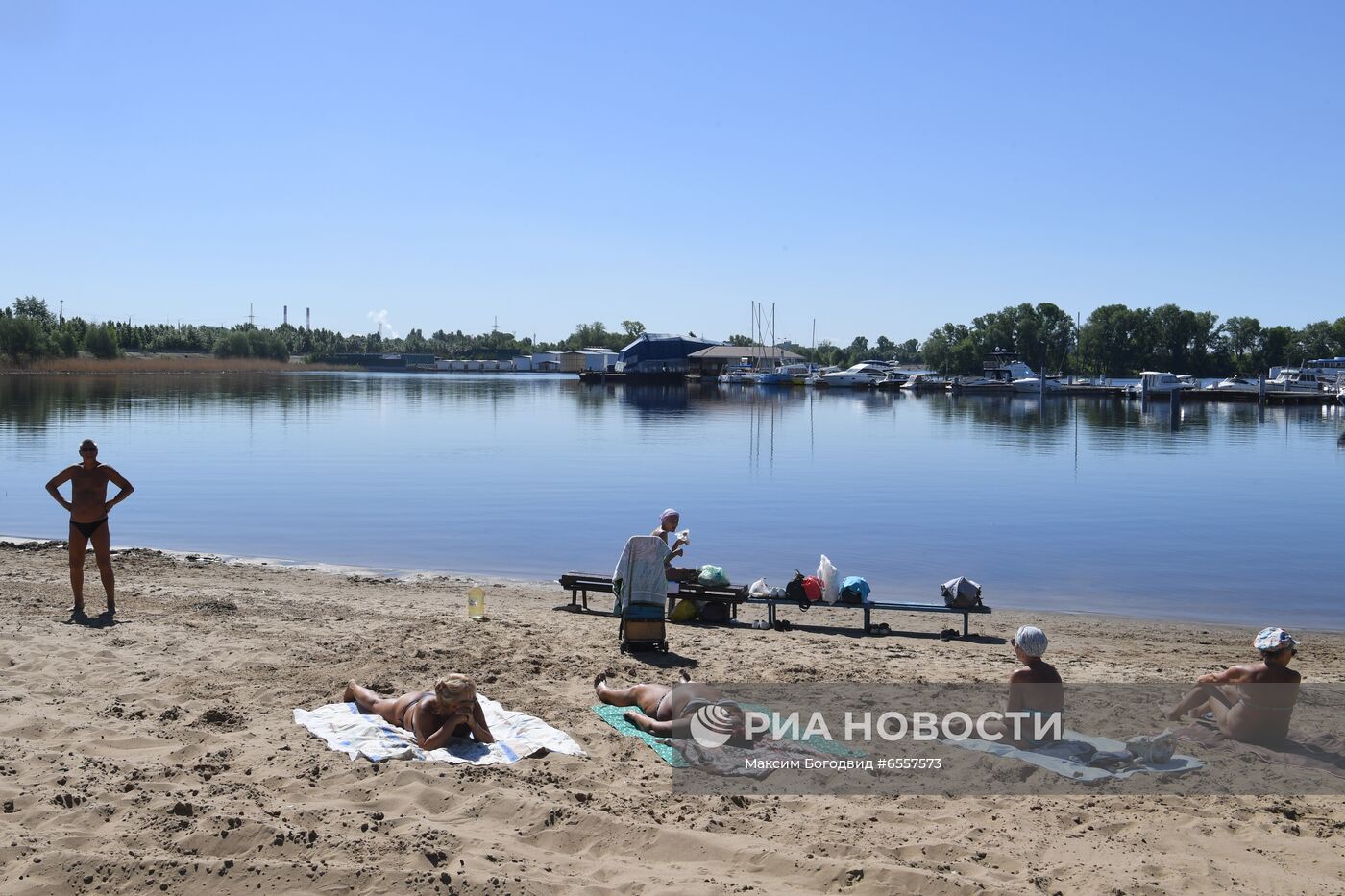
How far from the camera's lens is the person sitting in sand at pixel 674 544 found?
35.3ft

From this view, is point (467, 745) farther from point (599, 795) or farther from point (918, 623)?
point (918, 623)

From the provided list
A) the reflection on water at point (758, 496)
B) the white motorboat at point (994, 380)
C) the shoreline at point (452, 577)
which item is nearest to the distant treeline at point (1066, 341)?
the white motorboat at point (994, 380)

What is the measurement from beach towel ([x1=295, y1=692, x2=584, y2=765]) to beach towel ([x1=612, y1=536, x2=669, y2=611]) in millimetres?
2642

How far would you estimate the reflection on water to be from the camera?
18.4 meters

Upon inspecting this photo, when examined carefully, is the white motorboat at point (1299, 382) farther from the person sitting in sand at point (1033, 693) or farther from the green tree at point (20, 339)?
the green tree at point (20, 339)

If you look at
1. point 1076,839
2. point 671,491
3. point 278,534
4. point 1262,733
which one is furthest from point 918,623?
point 671,491

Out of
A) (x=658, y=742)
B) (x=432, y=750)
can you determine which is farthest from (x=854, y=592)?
(x=432, y=750)

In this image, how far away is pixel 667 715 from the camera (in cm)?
751

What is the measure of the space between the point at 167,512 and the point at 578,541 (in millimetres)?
9857

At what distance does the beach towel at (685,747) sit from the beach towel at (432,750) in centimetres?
51

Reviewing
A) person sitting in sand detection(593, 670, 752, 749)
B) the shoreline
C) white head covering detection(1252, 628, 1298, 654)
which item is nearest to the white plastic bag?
the shoreline

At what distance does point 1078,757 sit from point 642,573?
14.9ft

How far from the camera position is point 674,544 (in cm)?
1224

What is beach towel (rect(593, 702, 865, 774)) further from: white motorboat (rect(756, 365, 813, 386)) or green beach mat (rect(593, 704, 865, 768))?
white motorboat (rect(756, 365, 813, 386))
